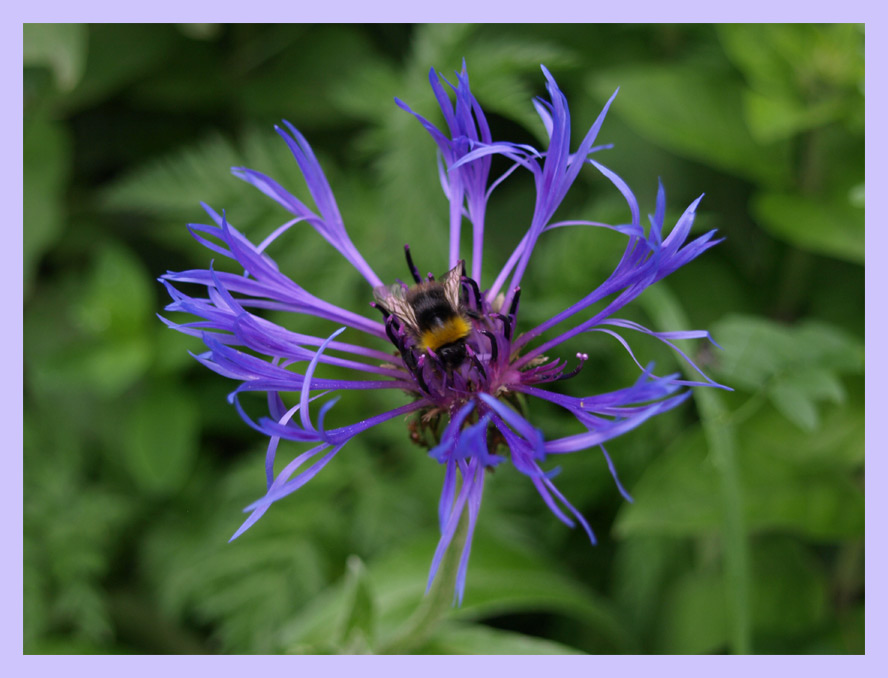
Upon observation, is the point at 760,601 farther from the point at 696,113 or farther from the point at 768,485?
the point at 696,113

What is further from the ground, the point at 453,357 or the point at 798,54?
the point at 798,54

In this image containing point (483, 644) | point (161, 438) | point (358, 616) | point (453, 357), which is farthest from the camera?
point (161, 438)

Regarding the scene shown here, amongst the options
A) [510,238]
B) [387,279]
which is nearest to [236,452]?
[387,279]

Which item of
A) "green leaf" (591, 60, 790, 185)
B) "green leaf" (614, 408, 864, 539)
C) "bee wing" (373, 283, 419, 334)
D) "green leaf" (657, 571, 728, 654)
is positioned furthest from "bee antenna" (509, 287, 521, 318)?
"green leaf" (657, 571, 728, 654)

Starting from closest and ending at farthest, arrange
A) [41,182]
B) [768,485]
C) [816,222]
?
[768,485], [816,222], [41,182]

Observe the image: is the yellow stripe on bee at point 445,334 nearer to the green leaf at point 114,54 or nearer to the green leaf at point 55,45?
the green leaf at point 55,45

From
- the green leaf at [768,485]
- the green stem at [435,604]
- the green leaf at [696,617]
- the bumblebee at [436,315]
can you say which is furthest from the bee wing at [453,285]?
the green leaf at [696,617]

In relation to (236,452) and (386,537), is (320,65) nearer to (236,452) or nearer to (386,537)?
(236,452)

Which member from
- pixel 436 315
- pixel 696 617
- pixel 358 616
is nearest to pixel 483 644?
pixel 358 616

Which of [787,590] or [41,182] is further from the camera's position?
[41,182]
